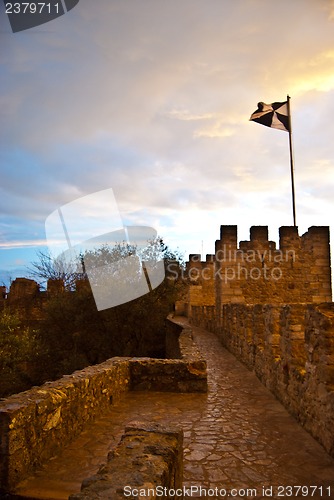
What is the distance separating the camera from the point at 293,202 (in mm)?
16250

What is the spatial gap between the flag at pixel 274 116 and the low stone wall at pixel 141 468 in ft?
50.7

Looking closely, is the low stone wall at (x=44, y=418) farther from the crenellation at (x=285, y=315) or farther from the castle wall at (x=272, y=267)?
the castle wall at (x=272, y=267)

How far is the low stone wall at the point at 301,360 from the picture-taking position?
4.54 meters

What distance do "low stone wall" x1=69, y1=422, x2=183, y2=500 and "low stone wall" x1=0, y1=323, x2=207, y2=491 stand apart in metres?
1.16

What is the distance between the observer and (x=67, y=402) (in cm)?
480

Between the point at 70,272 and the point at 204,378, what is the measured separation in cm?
1844

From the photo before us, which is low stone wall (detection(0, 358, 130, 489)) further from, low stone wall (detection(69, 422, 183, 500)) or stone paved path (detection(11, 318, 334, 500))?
low stone wall (detection(69, 422, 183, 500))

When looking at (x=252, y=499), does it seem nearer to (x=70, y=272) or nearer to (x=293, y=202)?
(x=293, y=202)

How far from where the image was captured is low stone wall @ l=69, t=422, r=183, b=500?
218 centimetres

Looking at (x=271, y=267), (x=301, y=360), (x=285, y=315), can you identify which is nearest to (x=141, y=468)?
(x=301, y=360)

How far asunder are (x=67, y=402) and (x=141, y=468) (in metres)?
2.60

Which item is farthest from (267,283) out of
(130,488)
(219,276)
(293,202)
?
(130,488)

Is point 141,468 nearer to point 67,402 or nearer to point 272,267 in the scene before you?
point 67,402
